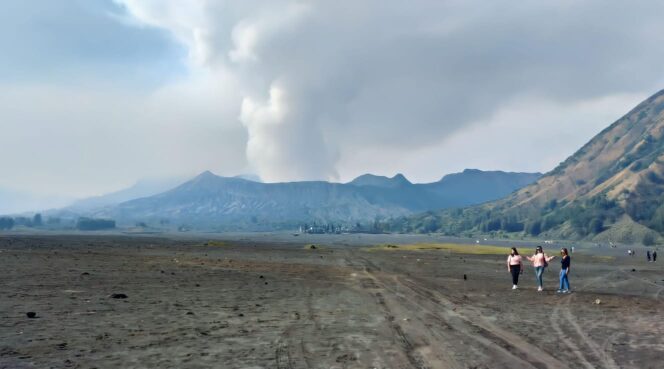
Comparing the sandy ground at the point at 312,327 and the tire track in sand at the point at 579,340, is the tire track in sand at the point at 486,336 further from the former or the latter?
the tire track in sand at the point at 579,340

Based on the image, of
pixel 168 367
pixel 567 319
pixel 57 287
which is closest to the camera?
pixel 168 367

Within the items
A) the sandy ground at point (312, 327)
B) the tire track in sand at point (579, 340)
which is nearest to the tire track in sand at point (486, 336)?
the sandy ground at point (312, 327)

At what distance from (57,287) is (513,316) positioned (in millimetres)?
25918

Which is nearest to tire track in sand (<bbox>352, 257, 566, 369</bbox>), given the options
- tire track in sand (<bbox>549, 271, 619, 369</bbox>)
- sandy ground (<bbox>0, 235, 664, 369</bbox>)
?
sandy ground (<bbox>0, 235, 664, 369</bbox>)

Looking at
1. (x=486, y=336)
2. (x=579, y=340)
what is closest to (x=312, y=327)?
(x=486, y=336)

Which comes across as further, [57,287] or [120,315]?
[57,287]

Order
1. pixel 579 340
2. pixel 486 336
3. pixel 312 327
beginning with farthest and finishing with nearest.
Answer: pixel 312 327 → pixel 486 336 → pixel 579 340

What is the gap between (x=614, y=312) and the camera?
2753cm

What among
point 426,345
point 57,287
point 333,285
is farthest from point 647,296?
point 57,287

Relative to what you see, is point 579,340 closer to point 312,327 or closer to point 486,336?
point 486,336

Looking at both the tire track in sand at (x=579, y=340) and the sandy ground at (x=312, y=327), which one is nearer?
the sandy ground at (x=312, y=327)

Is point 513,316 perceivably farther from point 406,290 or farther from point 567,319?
point 406,290

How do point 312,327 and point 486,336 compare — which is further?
point 312,327

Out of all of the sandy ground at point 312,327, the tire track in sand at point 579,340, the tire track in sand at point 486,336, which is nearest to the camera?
the sandy ground at point 312,327
